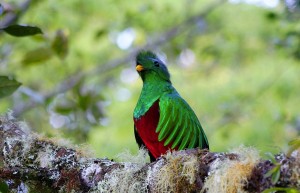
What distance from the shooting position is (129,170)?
1.97 meters

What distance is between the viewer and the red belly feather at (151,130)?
2797 millimetres

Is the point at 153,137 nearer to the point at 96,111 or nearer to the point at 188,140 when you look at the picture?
the point at 188,140

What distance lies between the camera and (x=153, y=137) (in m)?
2.81

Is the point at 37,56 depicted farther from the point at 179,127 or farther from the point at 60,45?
the point at 179,127

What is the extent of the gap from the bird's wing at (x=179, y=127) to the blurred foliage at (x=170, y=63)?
1759 millimetres

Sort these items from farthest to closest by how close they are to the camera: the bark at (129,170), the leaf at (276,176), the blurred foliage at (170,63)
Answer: the blurred foliage at (170,63)
the bark at (129,170)
the leaf at (276,176)

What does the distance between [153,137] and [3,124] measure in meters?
0.80

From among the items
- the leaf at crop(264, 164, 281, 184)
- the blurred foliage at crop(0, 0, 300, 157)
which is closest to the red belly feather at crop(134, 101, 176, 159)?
the leaf at crop(264, 164, 281, 184)

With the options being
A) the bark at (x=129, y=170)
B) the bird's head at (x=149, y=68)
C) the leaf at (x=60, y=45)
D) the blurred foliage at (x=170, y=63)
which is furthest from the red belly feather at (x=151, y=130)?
the blurred foliage at (x=170, y=63)

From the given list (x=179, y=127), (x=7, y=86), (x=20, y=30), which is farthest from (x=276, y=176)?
(x=20, y=30)

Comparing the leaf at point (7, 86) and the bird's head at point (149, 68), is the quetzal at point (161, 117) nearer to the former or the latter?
the bird's head at point (149, 68)

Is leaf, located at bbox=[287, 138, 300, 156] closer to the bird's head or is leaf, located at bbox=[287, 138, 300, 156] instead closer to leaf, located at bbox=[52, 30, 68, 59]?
the bird's head

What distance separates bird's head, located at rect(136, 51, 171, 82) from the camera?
3.13 m

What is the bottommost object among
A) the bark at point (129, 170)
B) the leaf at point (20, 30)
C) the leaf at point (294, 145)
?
the leaf at point (294, 145)
